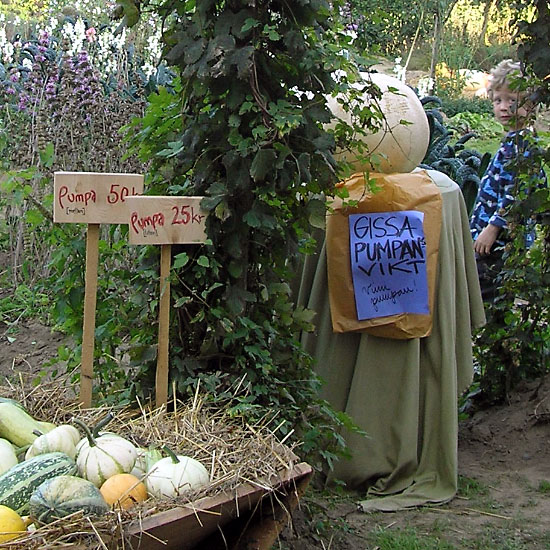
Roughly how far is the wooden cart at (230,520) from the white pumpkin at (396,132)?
154 centimetres

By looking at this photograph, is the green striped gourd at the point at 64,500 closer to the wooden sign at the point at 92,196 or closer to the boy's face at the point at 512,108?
the wooden sign at the point at 92,196

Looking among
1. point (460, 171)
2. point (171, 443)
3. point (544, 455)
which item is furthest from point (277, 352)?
point (460, 171)

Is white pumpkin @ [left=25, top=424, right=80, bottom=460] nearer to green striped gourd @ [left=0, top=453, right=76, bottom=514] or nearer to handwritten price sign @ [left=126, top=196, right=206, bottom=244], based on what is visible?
Answer: green striped gourd @ [left=0, top=453, right=76, bottom=514]

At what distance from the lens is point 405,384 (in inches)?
Answer: 148

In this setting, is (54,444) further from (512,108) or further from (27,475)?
(512,108)

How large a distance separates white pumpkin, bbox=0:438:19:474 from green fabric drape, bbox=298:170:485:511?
174 centimetres

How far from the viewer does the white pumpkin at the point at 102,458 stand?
2.16 m

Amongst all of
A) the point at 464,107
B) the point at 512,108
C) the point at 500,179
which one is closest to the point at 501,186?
the point at 500,179

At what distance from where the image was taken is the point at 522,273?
14.5 ft

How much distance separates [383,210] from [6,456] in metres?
1.88

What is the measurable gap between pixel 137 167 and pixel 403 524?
3.04 m

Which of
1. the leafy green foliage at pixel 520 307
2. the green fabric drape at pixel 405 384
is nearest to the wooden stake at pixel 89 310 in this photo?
the green fabric drape at pixel 405 384

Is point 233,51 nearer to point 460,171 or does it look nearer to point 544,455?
point 544,455

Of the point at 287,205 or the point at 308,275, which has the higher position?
the point at 287,205
